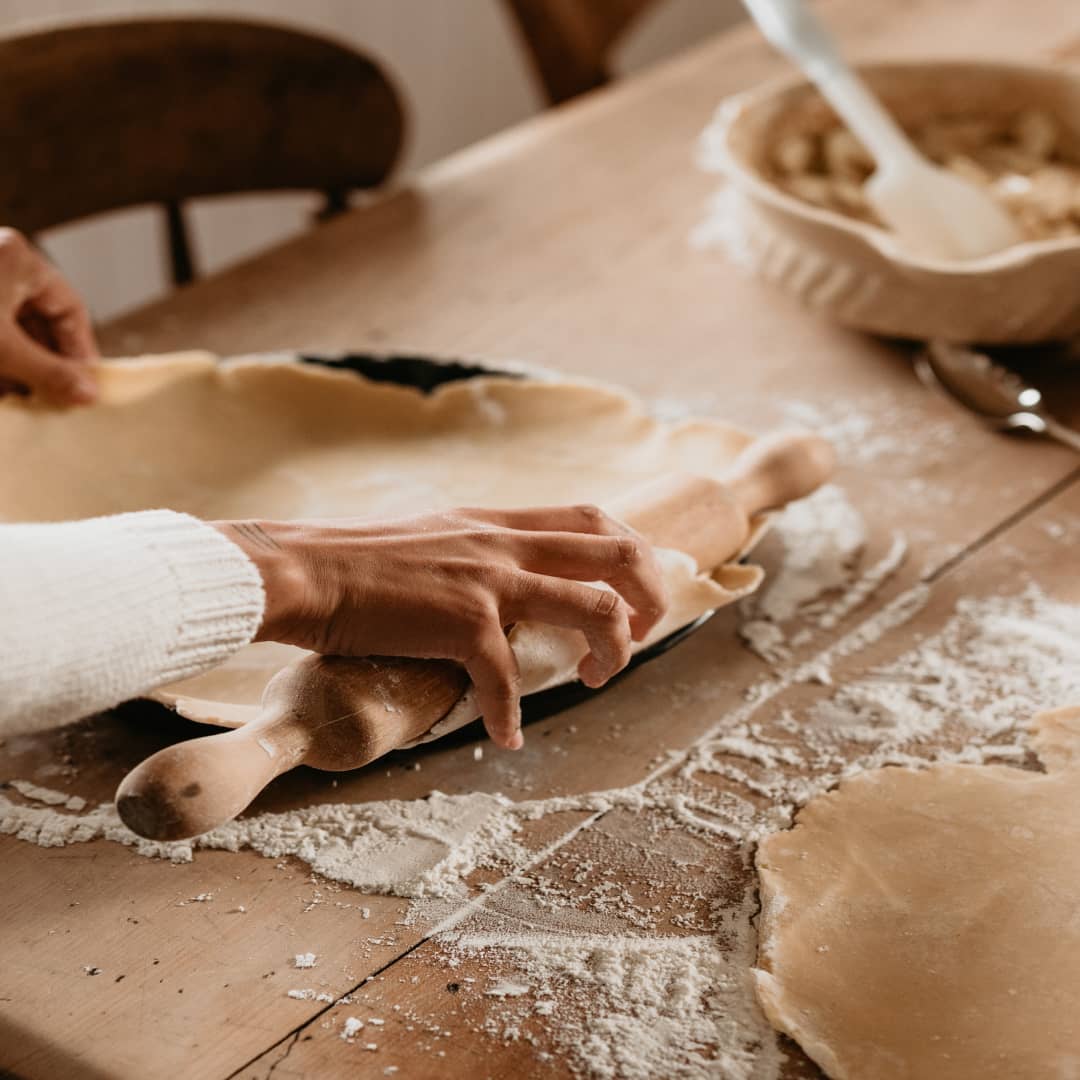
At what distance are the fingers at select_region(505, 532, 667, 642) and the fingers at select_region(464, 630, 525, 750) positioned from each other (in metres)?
0.05

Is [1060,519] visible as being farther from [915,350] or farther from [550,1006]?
[550,1006]

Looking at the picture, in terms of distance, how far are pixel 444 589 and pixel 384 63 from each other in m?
2.49

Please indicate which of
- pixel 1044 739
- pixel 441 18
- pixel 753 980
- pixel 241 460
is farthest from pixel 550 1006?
pixel 441 18

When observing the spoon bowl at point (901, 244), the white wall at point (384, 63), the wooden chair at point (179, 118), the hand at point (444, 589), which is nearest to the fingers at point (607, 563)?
the hand at point (444, 589)

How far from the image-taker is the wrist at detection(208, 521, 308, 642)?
2.06 feet

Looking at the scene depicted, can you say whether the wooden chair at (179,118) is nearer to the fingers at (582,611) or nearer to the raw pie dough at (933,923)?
the fingers at (582,611)

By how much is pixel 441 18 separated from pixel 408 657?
8.56 ft

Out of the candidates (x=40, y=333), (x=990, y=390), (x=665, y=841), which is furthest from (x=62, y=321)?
(x=990, y=390)

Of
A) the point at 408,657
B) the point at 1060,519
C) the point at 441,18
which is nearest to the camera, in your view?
the point at 408,657

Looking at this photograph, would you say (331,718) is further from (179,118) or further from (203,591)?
(179,118)

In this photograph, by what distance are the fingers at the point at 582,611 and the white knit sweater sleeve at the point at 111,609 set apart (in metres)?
0.13

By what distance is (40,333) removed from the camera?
1027mm

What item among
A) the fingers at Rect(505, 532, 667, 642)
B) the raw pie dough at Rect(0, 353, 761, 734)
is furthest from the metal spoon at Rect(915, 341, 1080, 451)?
the fingers at Rect(505, 532, 667, 642)

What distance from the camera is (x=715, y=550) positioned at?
0.84m
